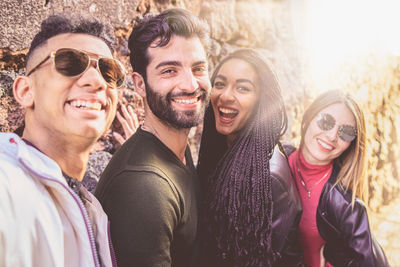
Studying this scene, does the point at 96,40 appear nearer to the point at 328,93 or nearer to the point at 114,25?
the point at 114,25

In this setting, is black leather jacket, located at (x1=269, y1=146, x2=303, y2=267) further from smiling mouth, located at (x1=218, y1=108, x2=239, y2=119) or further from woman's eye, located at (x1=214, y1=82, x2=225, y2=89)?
woman's eye, located at (x1=214, y1=82, x2=225, y2=89)

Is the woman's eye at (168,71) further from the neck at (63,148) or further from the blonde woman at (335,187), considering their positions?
the blonde woman at (335,187)

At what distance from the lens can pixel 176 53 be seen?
155 cm

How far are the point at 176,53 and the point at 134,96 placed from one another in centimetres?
76

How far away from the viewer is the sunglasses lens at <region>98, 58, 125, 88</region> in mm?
1229

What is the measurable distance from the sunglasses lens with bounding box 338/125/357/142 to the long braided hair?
448 millimetres

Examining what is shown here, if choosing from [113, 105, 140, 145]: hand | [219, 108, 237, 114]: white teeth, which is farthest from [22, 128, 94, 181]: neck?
[219, 108, 237, 114]: white teeth

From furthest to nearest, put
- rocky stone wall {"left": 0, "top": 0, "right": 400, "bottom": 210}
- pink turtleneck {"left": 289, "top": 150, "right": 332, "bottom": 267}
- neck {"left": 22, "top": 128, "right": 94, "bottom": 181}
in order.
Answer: pink turtleneck {"left": 289, "top": 150, "right": 332, "bottom": 267}, rocky stone wall {"left": 0, "top": 0, "right": 400, "bottom": 210}, neck {"left": 22, "top": 128, "right": 94, "bottom": 181}

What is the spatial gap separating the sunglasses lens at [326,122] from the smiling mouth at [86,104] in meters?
1.55

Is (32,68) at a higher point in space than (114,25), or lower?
lower

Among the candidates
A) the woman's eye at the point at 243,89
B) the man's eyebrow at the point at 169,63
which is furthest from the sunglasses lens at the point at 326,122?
the man's eyebrow at the point at 169,63

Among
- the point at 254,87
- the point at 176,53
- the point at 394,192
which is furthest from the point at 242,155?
the point at 394,192

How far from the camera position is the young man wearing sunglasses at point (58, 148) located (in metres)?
0.83

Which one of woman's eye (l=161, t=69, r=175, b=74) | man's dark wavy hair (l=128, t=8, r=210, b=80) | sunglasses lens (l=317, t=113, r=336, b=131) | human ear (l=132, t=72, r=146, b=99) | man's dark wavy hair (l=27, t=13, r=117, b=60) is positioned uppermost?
man's dark wavy hair (l=128, t=8, r=210, b=80)
